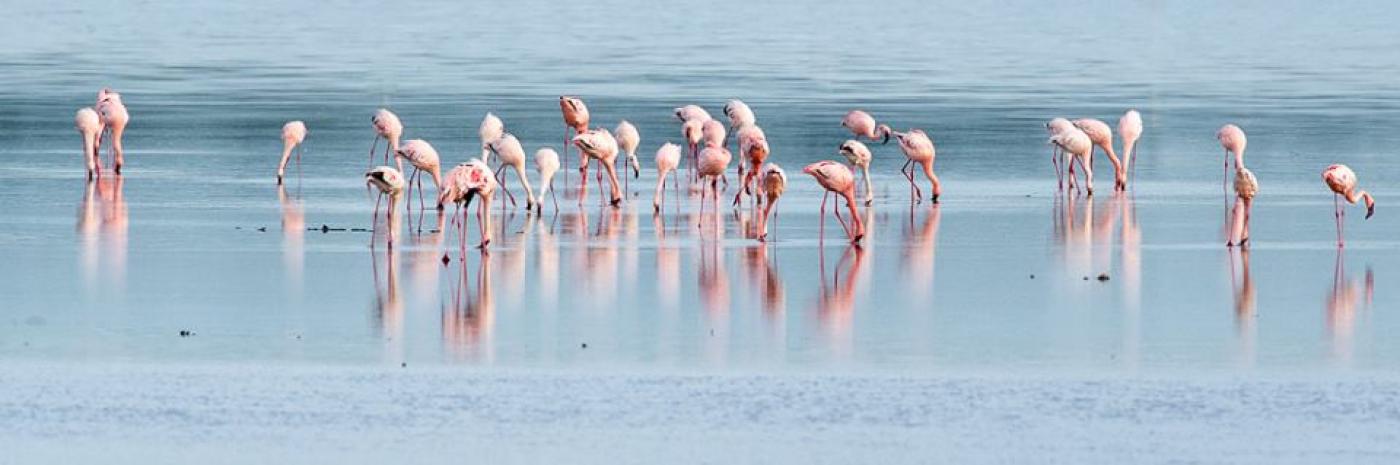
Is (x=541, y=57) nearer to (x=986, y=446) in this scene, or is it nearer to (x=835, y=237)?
(x=835, y=237)

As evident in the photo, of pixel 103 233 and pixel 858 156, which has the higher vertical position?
pixel 858 156

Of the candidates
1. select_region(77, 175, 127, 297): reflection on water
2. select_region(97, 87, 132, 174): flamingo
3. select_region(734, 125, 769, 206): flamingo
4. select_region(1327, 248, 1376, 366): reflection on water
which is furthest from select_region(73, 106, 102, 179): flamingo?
select_region(1327, 248, 1376, 366): reflection on water

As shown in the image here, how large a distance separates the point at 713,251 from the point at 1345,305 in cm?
383

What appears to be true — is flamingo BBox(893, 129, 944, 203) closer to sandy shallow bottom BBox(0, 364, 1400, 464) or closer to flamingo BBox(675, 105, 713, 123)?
flamingo BBox(675, 105, 713, 123)

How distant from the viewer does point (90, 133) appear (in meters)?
21.2

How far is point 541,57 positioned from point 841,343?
29.8 metres

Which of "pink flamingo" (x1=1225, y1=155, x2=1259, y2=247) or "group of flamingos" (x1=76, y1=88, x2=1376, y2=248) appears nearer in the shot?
"pink flamingo" (x1=1225, y1=155, x2=1259, y2=247)

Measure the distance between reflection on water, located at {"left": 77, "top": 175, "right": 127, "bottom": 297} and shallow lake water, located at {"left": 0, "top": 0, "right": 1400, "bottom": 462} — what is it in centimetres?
4

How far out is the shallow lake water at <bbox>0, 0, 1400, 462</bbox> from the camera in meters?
11.3

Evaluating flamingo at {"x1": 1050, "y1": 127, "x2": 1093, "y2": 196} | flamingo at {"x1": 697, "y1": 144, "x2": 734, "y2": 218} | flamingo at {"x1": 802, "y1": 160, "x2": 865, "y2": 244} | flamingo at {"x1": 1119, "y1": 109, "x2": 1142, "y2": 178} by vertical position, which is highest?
flamingo at {"x1": 1119, "y1": 109, "x2": 1142, "y2": 178}

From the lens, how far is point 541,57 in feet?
135

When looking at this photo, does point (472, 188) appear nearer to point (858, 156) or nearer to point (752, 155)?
point (752, 155)

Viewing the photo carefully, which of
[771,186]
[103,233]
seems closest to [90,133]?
[103,233]

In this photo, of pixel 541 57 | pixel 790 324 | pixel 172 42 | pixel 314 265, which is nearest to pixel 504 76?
pixel 541 57
